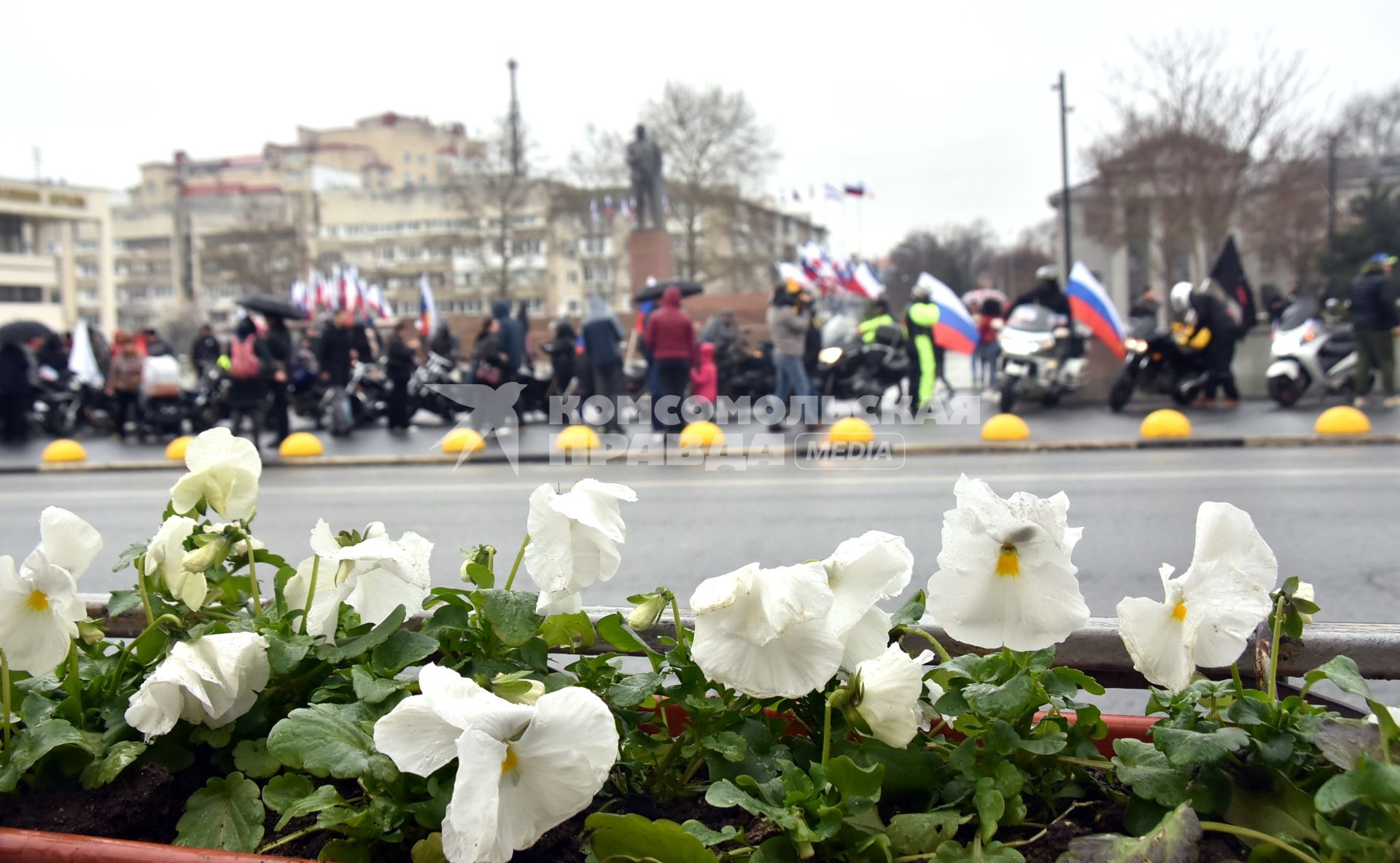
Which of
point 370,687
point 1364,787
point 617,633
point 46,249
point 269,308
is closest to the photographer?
point 1364,787

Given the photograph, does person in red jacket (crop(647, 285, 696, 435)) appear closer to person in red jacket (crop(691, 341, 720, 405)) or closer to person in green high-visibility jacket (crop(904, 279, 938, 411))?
person in red jacket (crop(691, 341, 720, 405))

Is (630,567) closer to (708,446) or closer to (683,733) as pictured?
(683,733)

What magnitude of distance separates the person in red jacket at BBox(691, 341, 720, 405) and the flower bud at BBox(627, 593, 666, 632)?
1542cm

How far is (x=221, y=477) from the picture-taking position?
199 cm

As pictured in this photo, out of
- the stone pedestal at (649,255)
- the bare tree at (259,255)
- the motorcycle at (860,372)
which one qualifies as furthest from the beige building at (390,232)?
the motorcycle at (860,372)

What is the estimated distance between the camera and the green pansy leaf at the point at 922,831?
1417 millimetres

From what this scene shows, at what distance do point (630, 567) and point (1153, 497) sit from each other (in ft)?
13.6

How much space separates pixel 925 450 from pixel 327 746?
37.9ft

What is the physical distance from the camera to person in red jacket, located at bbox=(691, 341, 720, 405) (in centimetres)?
1705

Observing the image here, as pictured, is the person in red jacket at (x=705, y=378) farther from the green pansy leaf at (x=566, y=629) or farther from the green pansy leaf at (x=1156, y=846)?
the green pansy leaf at (x=1156, y=846)

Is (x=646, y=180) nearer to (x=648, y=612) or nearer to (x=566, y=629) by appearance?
(x=566, y=629)

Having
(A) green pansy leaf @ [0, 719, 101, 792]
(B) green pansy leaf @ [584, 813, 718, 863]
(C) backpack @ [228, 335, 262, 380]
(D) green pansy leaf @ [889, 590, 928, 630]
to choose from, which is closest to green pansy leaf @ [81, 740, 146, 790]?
(A) green pansy leaf @ [0, 719, 101, 792]

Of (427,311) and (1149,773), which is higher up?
(427,311)

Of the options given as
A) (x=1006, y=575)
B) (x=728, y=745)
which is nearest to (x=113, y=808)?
(x=728, y=745)
